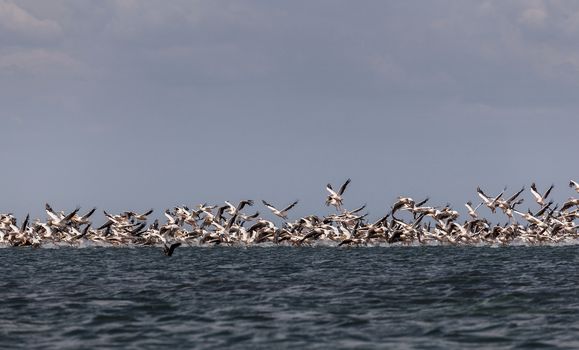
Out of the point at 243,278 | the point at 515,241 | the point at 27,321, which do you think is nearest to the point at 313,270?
the point at 243,278

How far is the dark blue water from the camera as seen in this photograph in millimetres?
21688

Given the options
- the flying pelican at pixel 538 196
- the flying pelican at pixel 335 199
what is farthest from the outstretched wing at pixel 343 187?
the flying pelican at pixel 538 196

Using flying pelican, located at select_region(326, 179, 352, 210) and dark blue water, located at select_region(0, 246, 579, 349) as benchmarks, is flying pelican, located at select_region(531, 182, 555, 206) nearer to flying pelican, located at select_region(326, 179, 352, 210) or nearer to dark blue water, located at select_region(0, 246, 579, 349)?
flying pelican, located at select_region(326, 179, 352, 210)

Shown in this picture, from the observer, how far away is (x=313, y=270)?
145ft

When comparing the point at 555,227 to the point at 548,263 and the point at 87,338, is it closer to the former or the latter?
the point at 548,263

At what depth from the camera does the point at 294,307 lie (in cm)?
2758

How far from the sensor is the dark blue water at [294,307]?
21.7 m

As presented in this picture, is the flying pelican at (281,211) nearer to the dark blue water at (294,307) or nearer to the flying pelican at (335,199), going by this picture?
the flying pelican at (335,199)

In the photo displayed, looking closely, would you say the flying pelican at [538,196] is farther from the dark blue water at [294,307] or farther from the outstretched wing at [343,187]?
the dark blue water at [294,307]

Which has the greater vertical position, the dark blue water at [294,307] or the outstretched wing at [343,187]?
the outstretched wing at [343,187]

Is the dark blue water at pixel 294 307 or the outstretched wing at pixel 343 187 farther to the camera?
the outstretched wing at pixel 343 187

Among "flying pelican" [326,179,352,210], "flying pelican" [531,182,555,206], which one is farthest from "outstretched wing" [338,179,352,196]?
"flying pelican" [531,182,555,206]

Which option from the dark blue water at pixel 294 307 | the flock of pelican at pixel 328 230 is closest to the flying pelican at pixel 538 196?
the flock of pelican at pixel 328 230

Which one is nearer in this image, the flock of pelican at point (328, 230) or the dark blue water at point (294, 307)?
the dark blue water at point (294, 307)
